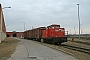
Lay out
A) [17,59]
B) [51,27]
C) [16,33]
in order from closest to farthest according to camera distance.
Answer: [17,59], [51,27], [16,33]

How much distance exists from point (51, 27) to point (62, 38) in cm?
363

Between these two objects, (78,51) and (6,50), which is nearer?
(78,51)

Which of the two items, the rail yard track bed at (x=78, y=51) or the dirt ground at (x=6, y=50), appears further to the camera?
the rail yard track bed at (x=78, y=51)

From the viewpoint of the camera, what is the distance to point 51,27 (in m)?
34.3

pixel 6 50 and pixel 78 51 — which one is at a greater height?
pixel 6 50

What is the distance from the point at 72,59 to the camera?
13.3 meters

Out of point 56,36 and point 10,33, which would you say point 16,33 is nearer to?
point 10,33

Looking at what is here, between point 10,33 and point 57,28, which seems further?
point 10,33

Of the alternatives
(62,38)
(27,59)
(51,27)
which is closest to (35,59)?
(27,59)

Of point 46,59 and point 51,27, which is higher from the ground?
point 51,27

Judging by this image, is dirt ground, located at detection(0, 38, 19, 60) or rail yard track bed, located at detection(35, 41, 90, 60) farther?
rail yard track bed, located at detection(35, 41, 90, 60)

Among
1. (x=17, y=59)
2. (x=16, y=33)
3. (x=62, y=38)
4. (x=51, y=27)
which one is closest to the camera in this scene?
(x=17, y=59)

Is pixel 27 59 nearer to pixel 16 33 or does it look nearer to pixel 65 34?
pixel 65 34

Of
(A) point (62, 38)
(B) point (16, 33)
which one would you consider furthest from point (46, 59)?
(B) point (16, 33)
